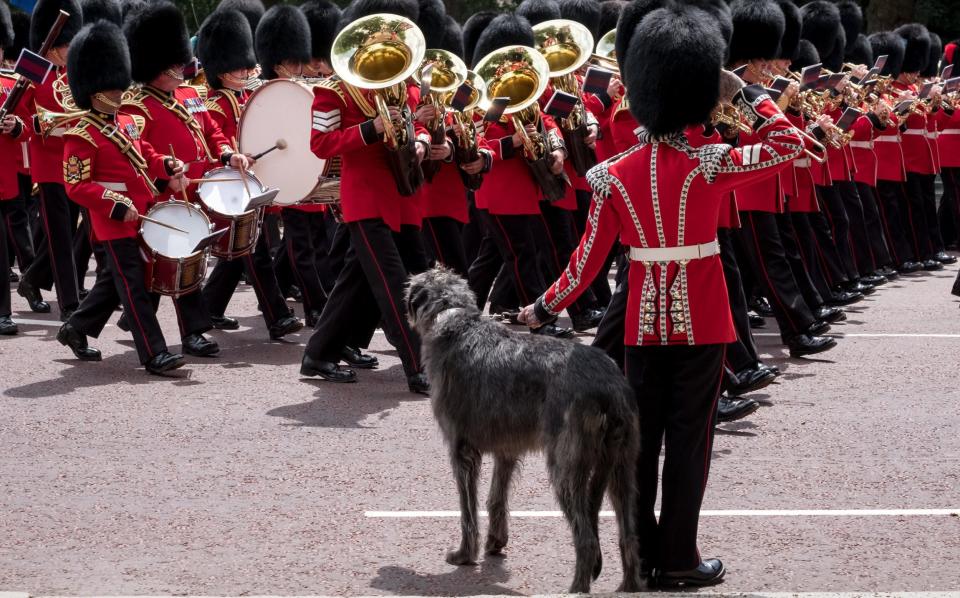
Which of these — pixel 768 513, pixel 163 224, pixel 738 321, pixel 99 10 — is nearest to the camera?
pixel 768 513

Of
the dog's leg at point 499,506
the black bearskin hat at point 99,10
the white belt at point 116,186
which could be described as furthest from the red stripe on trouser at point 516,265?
the dog's leg at point 499,506

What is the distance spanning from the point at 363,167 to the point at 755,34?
1952 mm

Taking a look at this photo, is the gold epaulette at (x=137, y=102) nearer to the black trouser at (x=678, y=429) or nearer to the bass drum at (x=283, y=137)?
the bass drum at (x=283, y=137)

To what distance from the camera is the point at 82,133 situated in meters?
6.87

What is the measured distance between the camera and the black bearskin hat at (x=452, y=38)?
28.8 ft

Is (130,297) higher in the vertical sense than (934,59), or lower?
lower

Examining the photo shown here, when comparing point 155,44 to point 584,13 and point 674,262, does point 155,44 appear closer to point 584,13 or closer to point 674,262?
point 584,13

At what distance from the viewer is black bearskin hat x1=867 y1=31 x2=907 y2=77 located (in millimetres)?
12719

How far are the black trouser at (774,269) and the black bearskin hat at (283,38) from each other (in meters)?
3.12

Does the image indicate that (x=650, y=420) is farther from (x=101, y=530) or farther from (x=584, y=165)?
(x=584, y=165)

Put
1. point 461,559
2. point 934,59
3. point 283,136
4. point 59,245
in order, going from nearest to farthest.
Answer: point 461,559 < point 283,136 < point 59,245 < point 934,59

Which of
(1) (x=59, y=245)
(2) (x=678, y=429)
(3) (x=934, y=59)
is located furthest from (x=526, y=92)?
(3) (x=934, y=59)

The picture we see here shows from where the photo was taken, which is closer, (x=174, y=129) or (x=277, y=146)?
(x=174, y=129)

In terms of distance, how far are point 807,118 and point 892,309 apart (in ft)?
4.66
